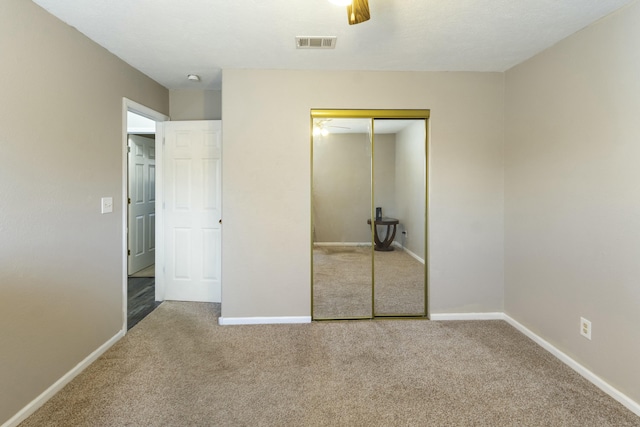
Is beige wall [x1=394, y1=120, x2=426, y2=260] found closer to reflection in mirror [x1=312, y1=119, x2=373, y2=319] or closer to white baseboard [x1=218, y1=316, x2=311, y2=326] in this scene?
reflection in mirror [x1=312, y1=119, x2=373, y2=319]

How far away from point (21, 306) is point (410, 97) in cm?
A: 324

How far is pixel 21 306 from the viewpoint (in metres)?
1.78

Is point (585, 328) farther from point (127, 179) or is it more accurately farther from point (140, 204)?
point (140, 204)

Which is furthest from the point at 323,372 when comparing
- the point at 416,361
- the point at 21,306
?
the point at 21,306

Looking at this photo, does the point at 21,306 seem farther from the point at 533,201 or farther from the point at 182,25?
the point at 533,201

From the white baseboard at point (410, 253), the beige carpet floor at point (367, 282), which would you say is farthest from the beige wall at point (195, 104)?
the white baseboard at point (410, 253)

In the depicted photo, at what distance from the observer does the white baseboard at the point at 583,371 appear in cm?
184

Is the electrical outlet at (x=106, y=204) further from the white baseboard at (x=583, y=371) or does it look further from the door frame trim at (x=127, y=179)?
the white baseboard at (x=583, y=371)

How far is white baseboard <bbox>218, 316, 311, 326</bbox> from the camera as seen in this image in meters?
2.97

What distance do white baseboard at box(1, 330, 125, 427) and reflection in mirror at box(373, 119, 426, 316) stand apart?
7.63ft

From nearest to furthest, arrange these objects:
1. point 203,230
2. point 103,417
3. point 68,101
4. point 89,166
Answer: point 103,417 → point 68,101 → point 89,166 → point 203,230

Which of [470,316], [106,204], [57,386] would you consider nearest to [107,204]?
[106,204]

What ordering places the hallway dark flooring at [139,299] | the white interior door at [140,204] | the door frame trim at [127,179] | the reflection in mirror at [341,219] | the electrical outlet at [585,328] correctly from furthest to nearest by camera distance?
the white interior door at [140,204], the hallway dark flooring at [139,299], the reflection in mirror at [341,219], the door frame trim at [127,179], the electrical outlet at [585,328]

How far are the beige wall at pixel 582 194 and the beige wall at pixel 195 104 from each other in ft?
9.83
